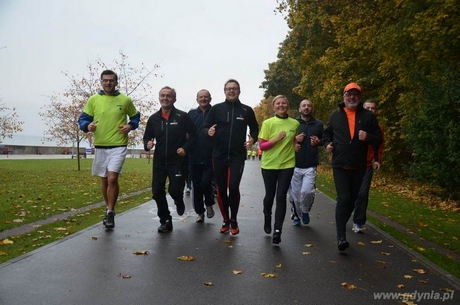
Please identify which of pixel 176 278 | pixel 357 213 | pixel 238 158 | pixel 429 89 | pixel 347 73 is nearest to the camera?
pixel 176 278

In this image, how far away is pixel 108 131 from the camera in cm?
758

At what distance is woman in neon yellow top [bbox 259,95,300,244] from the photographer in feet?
22.6

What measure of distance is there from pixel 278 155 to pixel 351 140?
1080mm

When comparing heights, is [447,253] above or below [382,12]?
below

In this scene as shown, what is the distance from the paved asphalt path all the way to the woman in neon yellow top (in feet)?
1.93

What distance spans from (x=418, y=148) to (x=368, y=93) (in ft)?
28.7

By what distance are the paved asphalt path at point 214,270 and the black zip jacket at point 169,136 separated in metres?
1.17

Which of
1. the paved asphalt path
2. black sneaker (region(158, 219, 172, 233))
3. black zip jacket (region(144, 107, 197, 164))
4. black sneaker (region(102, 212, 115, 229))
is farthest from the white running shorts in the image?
black sneaker (region(158, 219, 172, 233))

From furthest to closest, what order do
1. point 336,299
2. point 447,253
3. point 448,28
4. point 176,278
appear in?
point 448,28 → point 447,253 → point 176,278 → point 336,299

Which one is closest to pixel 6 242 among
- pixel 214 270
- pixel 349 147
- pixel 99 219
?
pixel 99 219

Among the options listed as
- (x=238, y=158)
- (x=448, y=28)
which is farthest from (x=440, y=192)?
(x=238, y=158)

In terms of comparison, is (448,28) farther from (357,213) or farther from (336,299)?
(336,299)

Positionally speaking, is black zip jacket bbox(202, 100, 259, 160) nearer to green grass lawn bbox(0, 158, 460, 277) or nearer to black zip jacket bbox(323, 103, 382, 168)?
black zip jacket bbox(323, 103, 382, 168)

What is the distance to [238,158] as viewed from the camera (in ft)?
23.7
